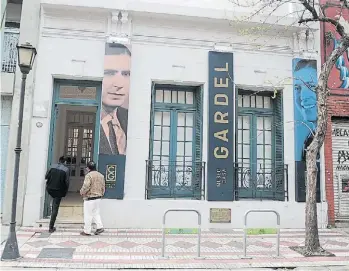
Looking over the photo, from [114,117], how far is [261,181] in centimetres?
495

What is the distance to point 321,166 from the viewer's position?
34.7 feet

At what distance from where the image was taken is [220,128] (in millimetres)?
10164

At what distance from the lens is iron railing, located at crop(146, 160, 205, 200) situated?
32.6 ft

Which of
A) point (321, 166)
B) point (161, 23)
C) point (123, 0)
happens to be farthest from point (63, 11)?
point (321, 166)

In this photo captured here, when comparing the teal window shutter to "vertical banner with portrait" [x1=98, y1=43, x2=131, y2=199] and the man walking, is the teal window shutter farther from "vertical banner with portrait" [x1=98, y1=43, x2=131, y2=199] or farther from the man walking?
the man walking

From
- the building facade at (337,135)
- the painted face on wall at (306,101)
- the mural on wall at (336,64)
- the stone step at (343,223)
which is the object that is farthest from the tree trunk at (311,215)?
the mural on wall at (336,64)

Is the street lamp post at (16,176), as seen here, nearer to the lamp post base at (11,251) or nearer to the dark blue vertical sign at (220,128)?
the lamp post base at (11,251)

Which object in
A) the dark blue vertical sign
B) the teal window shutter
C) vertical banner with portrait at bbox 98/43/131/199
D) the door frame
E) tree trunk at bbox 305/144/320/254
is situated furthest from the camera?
the teal window shutter

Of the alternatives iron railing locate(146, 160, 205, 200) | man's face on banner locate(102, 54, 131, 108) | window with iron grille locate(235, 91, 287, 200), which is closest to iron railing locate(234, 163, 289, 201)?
window with iron grille locate(235, 91, 287, 200)

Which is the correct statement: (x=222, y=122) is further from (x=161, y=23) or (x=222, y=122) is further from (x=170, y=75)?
(x=161, y=23)

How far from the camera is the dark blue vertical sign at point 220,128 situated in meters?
9.97

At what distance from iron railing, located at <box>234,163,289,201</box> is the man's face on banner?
406cm

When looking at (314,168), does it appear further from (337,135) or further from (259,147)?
(337,135)

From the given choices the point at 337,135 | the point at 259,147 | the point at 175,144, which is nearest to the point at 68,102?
the point at 175,144
